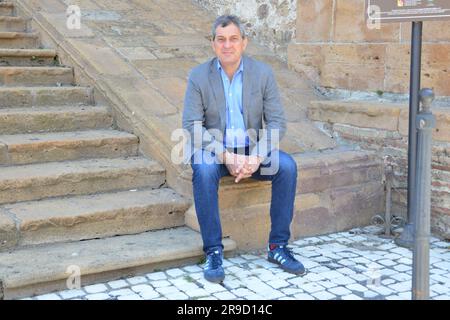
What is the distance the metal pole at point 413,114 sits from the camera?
413 centimetres

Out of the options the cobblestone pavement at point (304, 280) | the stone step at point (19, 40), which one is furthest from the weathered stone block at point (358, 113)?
the stone step at point (19, 40)

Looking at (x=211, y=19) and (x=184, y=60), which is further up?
(x=211, y=19)

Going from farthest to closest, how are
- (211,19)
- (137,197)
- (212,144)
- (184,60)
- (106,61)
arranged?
(211,19), (184,60), (106,61), (137,197), (212,144)

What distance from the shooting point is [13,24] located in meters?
6.12

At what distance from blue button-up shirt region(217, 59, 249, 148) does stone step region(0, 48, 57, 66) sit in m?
2.32

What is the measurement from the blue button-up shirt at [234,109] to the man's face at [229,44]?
0.11m

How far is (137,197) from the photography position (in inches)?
166

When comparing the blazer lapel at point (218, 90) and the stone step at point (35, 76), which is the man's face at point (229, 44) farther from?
the stone step at point (35, 76)

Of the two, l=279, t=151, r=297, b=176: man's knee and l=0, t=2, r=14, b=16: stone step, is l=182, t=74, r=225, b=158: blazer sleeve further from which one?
l=0, t=2, r=14, b=16: stone step

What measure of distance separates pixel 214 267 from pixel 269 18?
3.63m

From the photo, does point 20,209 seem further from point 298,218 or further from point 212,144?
point 298,218

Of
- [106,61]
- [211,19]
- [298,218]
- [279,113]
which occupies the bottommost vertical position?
[298,218]

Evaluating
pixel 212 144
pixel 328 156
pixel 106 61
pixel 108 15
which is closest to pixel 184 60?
pixel 106 61

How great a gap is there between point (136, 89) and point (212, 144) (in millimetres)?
1482
